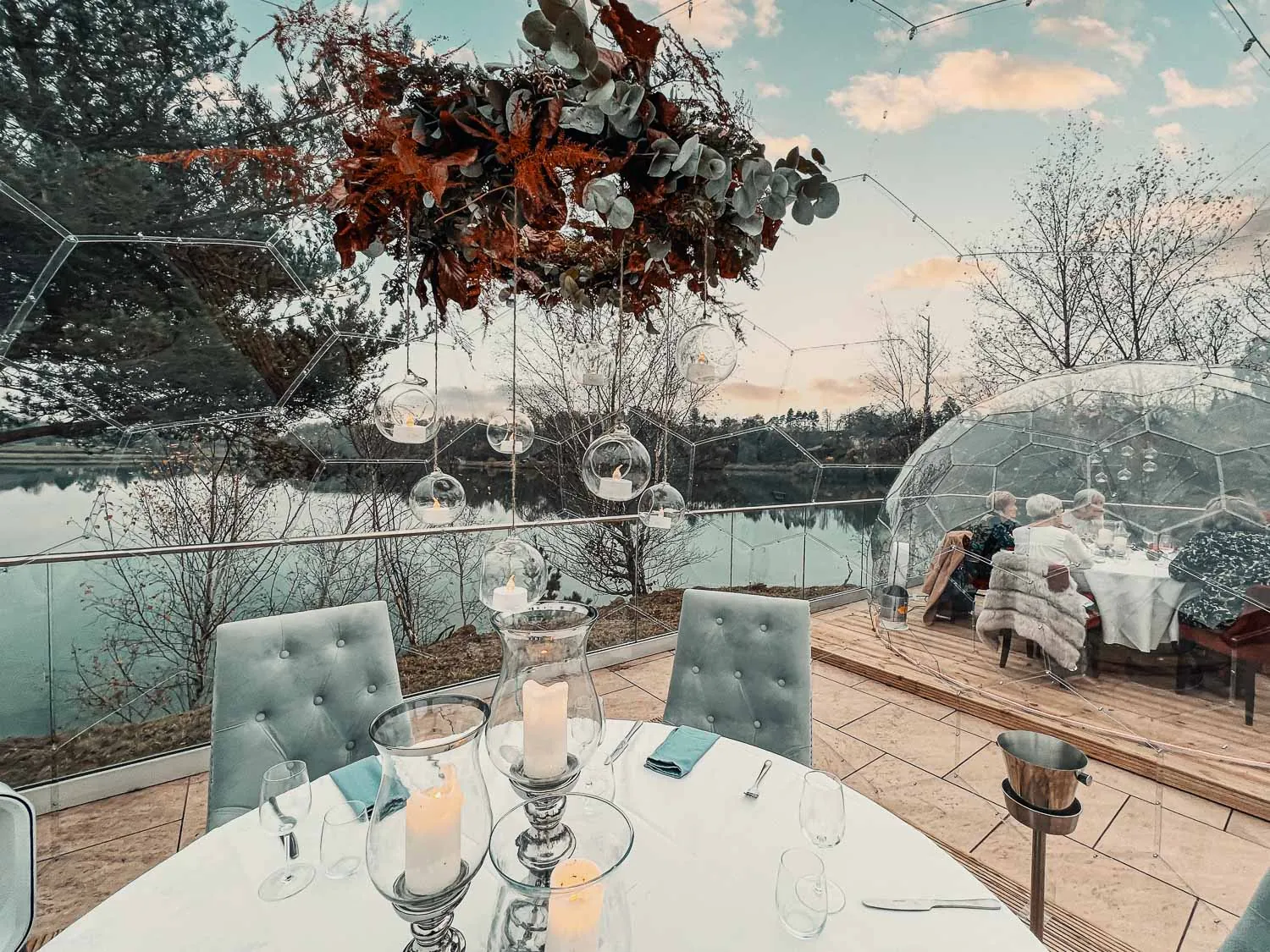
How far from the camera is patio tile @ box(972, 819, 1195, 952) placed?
4.81ft

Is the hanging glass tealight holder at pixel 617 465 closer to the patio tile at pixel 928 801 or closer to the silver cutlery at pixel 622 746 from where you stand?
the silver cutlery at pixel 622 746

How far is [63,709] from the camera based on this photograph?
1993mm

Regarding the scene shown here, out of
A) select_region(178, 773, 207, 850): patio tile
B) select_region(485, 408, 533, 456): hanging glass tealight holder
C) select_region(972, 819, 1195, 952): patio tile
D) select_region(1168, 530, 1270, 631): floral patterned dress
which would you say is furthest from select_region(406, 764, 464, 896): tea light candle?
select_region(972, 819, 1195, 952): patio tile

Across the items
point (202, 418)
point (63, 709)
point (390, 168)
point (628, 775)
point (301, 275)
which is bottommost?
point (63, 709)

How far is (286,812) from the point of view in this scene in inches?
32.1

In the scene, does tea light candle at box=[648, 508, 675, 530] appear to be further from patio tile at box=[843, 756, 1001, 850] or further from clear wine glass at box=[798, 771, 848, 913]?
patio tile at box=[843, 756, 1001, 850]

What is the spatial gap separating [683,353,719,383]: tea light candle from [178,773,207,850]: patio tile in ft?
6.66

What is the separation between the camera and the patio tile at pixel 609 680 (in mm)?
2996

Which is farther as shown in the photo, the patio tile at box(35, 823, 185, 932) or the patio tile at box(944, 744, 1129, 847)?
the patio tile at box(944, 744, 1129, 847)

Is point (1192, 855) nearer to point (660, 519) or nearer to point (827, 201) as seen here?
point (660, 519)

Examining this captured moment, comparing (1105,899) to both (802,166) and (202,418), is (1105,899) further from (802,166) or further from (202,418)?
(202,418)

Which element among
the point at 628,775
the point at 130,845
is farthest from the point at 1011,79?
the point at 130,845

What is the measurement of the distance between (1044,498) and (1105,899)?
1208mm

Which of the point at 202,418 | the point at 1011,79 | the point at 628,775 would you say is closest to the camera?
the point at 628,775
